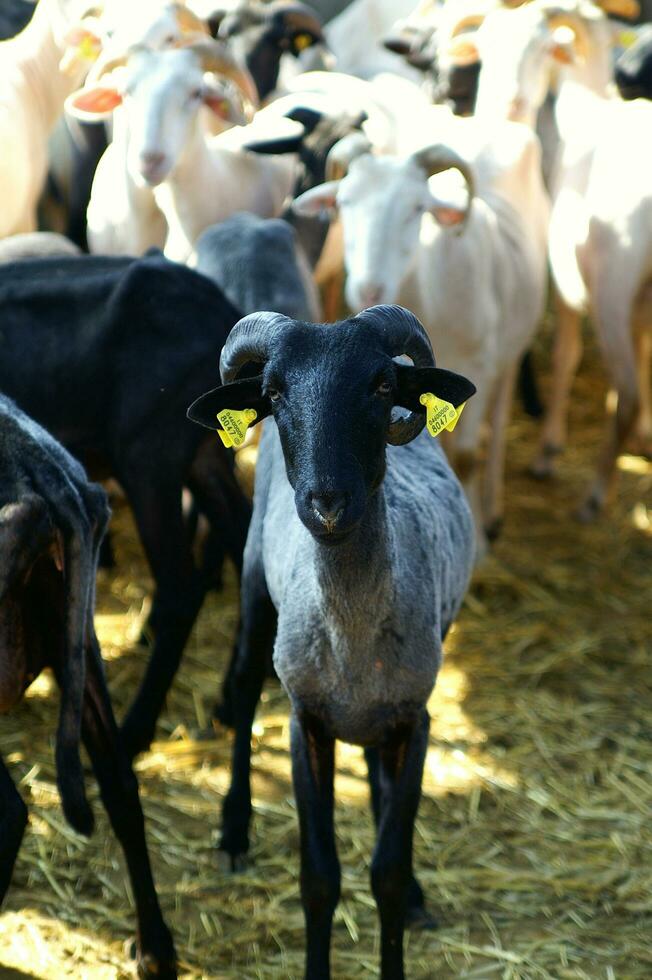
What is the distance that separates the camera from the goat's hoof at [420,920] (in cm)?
392

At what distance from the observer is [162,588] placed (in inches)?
180

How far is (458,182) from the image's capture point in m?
6.41

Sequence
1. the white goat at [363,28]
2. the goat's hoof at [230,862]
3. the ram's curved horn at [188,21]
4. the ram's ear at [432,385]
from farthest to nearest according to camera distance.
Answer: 1. the white goat at [363,28]
2. the ram's curved horn at [188,21]
3. the goat's hoof at [230,862]
4. the ram's ear at [432,385]

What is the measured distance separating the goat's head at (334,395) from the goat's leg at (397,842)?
29.8 inches

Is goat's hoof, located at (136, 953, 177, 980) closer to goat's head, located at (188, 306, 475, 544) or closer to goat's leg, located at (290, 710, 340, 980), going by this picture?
goat's leg, located at (290, 710, 340, 980)

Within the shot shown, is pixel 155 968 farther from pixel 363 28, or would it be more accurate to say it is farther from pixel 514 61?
pixel 363 28


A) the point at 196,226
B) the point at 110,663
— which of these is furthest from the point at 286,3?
the point at 110,663

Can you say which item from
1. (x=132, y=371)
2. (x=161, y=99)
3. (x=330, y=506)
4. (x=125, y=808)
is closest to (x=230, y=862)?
(x=125, y=808)

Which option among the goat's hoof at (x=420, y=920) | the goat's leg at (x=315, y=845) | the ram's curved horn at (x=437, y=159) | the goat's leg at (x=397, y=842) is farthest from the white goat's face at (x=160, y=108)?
the goat's hoof at (x=420, y=920)

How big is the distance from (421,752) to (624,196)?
13.2 feet

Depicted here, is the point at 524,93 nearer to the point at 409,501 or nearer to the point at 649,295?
the point at 649,295

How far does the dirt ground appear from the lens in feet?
12.5

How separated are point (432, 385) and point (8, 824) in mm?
1513

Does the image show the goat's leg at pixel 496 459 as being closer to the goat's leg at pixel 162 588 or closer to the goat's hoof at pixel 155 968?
the goat's leg at pixel 162 588
